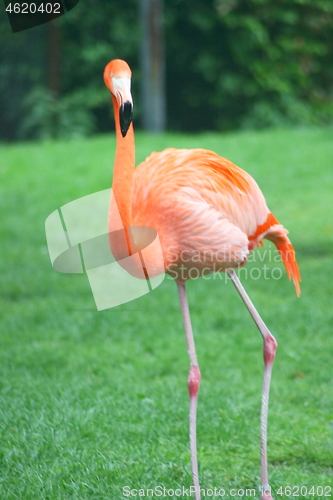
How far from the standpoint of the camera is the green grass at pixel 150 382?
3135mm

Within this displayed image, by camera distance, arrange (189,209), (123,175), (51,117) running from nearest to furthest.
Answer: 1. (123,175)
2. (189,209)
3. (51,117)

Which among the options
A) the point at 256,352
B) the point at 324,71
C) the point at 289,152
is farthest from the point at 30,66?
the point at 256,352

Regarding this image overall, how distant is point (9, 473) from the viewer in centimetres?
304

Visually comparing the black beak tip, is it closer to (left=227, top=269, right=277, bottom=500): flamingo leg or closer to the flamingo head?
the flamingo head

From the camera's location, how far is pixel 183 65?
16453 millimetres

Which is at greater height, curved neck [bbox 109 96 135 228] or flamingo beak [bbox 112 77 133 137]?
flamingo beak [bbox 112 77 133 137]

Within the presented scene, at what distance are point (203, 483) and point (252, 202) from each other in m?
1.35

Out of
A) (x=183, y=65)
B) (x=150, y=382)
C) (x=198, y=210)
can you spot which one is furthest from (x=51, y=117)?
(x=198, y=210)

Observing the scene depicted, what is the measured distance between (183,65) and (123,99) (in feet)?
47.9

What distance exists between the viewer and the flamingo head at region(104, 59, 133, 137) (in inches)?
97.1

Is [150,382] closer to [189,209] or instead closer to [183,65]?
[189,209]

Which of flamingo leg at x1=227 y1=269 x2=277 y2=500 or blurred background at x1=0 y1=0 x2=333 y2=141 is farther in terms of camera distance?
blurred background at x1=0 y1=0 x2=333 y2=141

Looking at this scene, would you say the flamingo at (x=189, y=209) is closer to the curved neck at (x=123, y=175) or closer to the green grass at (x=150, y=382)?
the curved neck at (x=123, y=175)

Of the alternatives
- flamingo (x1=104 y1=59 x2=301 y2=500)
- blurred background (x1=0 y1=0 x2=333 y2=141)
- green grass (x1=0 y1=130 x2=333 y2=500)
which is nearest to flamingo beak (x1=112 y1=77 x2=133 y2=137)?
flamingo (x1=104 y1=59 x2=301 y2=500)
